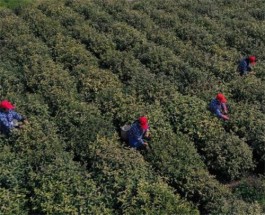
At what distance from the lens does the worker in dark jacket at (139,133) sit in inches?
521

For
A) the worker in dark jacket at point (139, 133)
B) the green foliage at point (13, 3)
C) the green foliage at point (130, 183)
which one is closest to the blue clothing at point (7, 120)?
the green foliage at point (130, 183)

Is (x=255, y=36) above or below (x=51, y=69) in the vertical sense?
above

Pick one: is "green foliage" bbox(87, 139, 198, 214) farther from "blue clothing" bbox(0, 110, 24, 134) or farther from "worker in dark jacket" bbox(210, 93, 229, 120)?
"worker in dark jacket" bbox(210, 93, 229, 120)

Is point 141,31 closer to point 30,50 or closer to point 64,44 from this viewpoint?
point 64,44

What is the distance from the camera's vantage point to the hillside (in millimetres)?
11820

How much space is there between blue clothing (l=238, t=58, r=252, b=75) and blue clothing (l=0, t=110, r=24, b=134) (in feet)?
27.4

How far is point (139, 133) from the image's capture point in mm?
13336

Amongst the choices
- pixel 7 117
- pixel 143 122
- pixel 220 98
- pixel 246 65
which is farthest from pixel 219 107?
pixel 7 117

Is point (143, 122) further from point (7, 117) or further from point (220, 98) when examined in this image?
point (7, 117)

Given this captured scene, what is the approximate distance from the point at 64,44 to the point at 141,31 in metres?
3.78

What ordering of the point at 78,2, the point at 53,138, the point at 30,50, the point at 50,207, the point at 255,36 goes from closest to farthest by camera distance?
1. the point at 50,207
2. the point at 53,138
3. the point at 30,50
4. the point at 255,36
5. the point at 78,2

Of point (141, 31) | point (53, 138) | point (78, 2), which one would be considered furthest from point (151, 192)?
point (78, 2)

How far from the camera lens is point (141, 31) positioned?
20.7m

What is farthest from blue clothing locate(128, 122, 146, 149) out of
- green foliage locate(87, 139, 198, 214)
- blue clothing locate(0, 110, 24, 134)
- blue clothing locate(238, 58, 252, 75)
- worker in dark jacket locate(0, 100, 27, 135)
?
Answer: blue clothing locate(238, 58, 252, 75)
